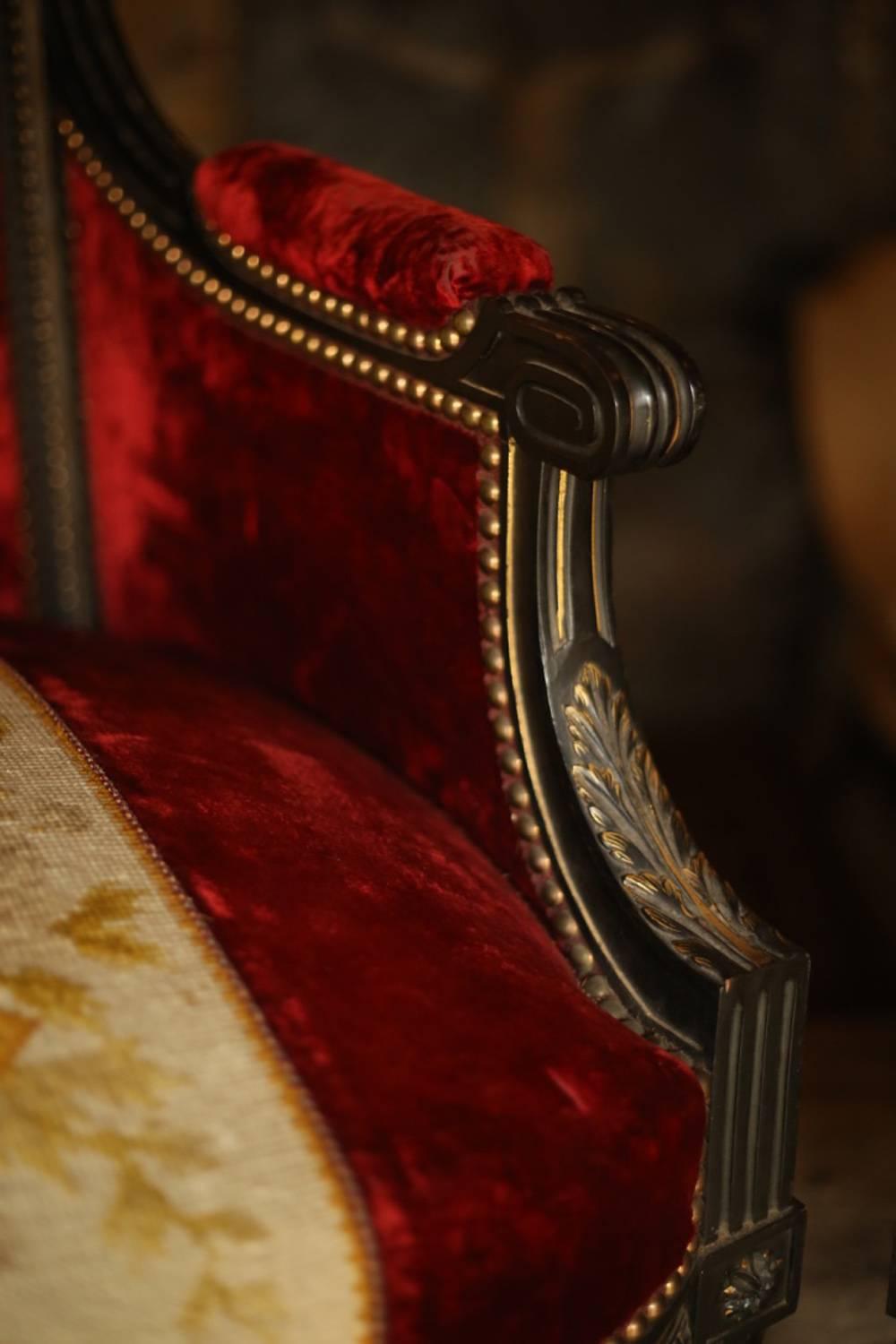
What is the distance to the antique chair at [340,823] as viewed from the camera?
1.31ft

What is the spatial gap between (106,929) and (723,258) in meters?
1.37

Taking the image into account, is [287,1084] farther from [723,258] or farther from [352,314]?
[723,258]

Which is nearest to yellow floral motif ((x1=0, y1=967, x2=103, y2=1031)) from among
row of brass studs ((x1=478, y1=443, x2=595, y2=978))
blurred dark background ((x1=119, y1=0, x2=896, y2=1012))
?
row of brass studs ((x1=478, y1=443, x2=595, y2=978))

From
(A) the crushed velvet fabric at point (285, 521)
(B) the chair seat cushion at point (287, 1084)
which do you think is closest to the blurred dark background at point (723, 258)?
(A) the crushed velvet fabric at point (285, 521)

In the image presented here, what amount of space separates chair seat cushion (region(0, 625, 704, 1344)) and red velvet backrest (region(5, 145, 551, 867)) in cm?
9

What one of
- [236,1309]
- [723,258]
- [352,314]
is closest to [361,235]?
[352,314]

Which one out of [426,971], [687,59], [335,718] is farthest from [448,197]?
[426,971]

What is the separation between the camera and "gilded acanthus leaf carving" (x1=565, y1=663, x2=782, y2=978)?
526mm

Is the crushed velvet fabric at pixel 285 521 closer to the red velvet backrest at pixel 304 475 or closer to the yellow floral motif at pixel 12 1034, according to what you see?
the red velvet backrest at pixel 304 475

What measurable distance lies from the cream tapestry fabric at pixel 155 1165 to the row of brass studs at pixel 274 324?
219 millimetres

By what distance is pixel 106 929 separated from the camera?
0.44 metres

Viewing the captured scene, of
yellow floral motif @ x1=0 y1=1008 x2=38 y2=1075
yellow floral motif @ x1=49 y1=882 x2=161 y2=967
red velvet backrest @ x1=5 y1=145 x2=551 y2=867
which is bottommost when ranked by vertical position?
yellow floral motif @ x1=0 y1=1008 x2=38 y2=1075

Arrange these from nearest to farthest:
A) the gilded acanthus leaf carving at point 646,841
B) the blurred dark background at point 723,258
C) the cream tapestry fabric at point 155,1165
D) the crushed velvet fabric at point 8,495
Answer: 1. the cream tapestry fabric at point 155,1165
2. the gilded acanthus leaf carving at point 646,841
3. the crushed velvet fabric at point 8,495
4. the blurred dark background at point 723,258

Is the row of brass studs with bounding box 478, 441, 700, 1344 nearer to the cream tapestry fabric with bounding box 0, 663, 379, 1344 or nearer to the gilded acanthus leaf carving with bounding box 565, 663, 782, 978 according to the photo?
the gilded acanthus leaf carving with bounding box 565, 663, 782, 978
